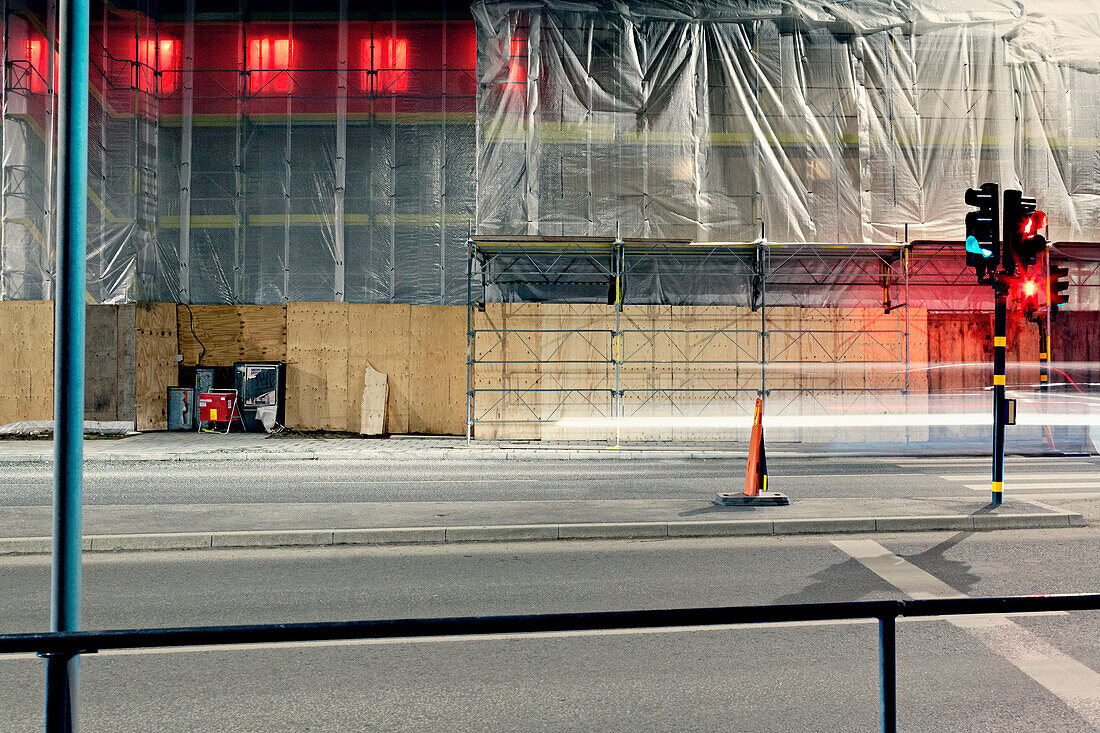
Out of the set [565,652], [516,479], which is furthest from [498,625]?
[516,479]

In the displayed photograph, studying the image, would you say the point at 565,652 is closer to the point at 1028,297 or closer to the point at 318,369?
the point at 1028,297

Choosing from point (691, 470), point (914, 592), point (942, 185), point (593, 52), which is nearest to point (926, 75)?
point (942, 185)

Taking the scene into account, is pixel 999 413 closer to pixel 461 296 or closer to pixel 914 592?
pixel 914 592

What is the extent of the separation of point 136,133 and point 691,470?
16743 mm

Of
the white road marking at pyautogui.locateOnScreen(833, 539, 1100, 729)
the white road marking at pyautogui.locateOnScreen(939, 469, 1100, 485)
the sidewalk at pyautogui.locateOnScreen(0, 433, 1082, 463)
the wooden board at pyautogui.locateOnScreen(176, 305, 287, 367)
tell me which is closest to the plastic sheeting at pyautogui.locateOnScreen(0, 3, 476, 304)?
the wooden board at pyautogui.locateOnScreen(176, 305, 287, 367)

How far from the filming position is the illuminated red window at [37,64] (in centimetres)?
2017

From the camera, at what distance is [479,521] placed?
8.17 meters

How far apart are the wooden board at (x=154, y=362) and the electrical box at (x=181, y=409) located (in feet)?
0.56

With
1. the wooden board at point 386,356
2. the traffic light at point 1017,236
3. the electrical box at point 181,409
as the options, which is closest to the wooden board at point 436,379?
the wooden board at point 386,356

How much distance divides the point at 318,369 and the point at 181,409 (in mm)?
3565

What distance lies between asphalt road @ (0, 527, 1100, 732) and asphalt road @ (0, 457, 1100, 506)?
314cm

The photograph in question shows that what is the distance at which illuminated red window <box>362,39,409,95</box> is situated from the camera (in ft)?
66.6

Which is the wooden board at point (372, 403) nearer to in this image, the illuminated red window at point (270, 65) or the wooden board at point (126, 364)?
the wooden board at point (126, 364)

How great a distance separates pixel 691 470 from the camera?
13344 millimetres
